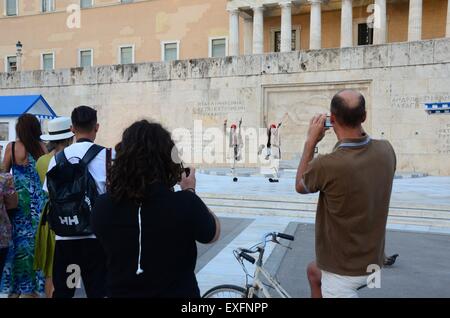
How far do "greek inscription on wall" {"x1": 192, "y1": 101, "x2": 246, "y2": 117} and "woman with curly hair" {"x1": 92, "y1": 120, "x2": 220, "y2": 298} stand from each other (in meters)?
21.1

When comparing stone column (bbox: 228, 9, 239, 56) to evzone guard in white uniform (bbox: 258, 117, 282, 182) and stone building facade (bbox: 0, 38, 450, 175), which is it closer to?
stone building facade (bbox: 0, 38, 450, 175)

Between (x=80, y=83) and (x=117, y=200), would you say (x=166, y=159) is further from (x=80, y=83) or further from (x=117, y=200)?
(x=80, y=83)

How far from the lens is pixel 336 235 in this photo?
2531mm

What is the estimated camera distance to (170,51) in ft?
122

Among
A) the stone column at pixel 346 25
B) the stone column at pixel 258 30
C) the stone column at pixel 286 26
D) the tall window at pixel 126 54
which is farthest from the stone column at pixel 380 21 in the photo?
the tall window at pixel 126 54

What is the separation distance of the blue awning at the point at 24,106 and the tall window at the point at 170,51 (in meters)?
25.9

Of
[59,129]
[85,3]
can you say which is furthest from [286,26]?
[59,129]

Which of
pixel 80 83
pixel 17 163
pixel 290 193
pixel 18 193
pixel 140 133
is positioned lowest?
pixel 290 193

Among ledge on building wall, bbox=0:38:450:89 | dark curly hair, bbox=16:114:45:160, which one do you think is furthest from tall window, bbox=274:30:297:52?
dark curly hair, bbox=16:114:45:160

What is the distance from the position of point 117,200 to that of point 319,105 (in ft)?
68.0

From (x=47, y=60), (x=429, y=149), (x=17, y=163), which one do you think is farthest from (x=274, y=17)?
(x=17, y=163)

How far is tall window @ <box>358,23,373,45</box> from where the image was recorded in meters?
31.7

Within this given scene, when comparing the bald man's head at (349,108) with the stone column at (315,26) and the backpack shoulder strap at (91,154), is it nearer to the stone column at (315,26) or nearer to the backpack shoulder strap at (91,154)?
the backpack shoulder strap at (91,154)

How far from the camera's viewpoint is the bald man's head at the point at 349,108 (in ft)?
Result: 8.23
